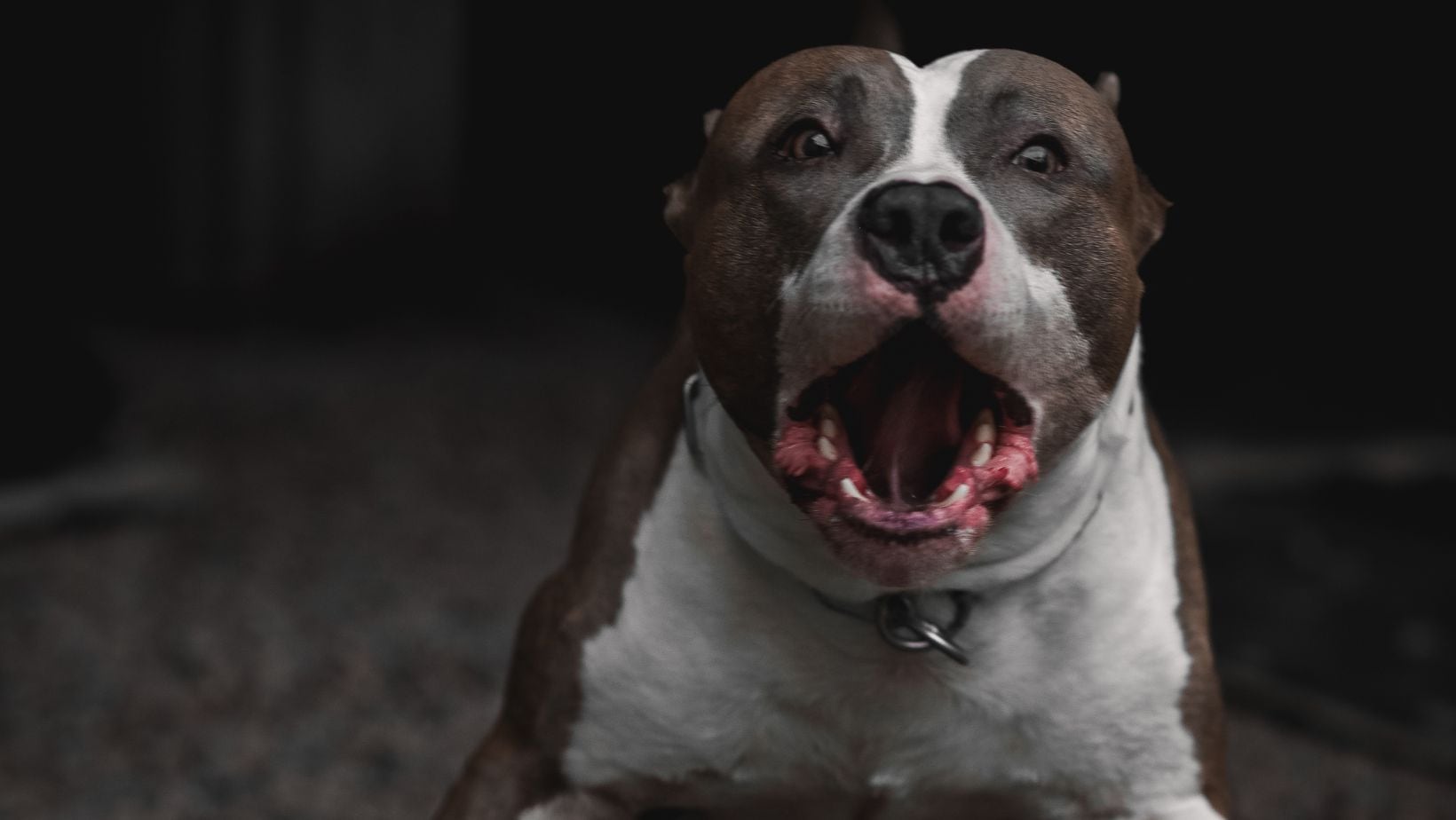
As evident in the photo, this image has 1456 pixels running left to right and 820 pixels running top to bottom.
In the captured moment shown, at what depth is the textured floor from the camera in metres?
3.44

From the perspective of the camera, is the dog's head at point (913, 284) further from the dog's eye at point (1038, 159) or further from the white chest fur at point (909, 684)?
the white chest fur at point (909, 684)

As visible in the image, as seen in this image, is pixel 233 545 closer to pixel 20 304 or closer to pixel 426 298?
pixel 20 304

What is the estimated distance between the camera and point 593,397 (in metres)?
6.27

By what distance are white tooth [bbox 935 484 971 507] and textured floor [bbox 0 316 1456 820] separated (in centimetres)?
167

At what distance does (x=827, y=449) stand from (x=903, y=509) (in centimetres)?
11

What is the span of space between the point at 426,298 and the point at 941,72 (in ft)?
17.5

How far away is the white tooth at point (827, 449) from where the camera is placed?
1973 millimetres

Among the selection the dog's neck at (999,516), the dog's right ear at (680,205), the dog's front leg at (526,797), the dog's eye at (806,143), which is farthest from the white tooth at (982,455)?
the dog's front leg at (526,797)

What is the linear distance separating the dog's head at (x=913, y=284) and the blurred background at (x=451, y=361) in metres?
1.60

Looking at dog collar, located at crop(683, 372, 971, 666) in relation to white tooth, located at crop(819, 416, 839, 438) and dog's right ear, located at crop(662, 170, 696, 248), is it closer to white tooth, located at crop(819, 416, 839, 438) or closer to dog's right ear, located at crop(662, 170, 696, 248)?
white tooth, located at crop(819, 416, 839, 438)

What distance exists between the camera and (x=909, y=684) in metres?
2.21

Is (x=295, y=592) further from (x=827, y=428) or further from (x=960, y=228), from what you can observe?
(x=960, y=228)

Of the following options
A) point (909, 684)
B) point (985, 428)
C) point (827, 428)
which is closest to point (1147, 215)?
point (985, 428)

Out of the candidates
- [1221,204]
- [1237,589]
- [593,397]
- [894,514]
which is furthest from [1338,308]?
[894,514]
